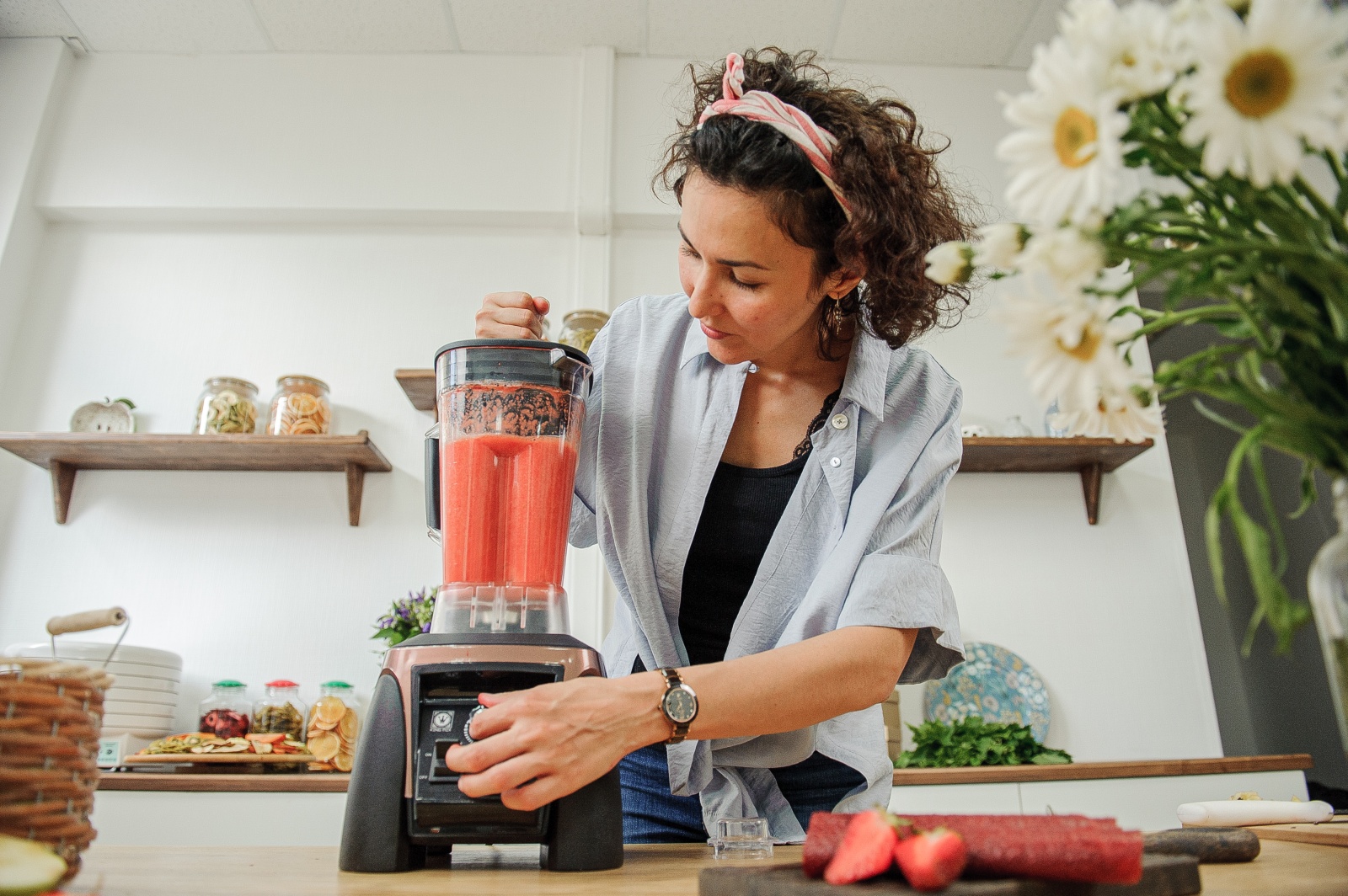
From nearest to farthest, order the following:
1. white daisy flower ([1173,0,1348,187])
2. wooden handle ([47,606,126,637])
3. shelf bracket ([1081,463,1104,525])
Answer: white daisy flower ([1173,0,1348,187]) → wooden handle ([47,606,126,637]) → shelf bracket ([1081,463,1104,525])

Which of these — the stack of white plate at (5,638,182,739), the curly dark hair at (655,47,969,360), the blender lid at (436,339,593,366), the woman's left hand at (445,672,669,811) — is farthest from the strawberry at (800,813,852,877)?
the stack of white plate at (5,638,182,739)

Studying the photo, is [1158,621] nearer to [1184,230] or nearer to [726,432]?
[726,432]

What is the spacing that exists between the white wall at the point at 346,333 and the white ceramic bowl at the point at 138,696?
6.5 inches

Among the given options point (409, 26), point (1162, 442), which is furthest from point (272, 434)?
point (1162, 442)

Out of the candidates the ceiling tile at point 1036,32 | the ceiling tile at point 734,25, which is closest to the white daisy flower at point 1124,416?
the ceiling tile at point 734,25

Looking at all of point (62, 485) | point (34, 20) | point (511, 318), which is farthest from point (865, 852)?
point (34, 20)

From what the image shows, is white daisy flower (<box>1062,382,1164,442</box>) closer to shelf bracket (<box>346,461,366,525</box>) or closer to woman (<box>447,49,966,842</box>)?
woman (<box>447,49,966,842</box>)

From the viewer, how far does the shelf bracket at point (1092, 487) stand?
262 centimetres

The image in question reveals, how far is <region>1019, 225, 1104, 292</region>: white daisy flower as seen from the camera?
41 centimetres

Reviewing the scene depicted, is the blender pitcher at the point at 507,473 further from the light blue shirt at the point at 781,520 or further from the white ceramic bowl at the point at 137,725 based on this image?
the white ceramic bowl at the point at 137,725

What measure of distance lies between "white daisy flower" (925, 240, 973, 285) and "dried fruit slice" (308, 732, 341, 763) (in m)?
2.04

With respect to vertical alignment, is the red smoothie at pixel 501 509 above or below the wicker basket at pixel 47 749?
above

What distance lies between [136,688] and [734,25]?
2343 mm

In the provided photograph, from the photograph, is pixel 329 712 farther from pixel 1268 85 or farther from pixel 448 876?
pixel 1268 85
